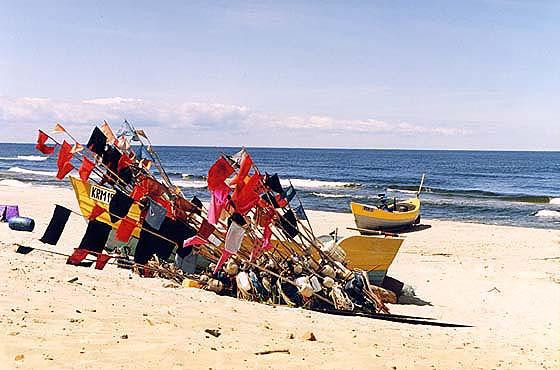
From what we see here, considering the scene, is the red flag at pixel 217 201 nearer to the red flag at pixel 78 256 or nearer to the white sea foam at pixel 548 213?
the red flag at pixel 78 256

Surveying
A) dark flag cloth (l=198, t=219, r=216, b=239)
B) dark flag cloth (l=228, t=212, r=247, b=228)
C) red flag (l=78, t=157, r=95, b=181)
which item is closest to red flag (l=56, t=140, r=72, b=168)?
red flag (l=78, t=157, r=95, b=181)

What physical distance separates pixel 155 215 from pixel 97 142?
258 centimetres

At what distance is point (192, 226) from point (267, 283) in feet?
5.80

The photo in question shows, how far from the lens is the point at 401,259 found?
16.8 metres

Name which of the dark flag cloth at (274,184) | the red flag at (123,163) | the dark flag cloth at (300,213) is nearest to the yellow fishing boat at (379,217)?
the dark flag cloth at (300,213)

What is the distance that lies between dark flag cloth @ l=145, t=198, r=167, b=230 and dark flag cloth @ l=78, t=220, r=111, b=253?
0.87 metres

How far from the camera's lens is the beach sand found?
19.0 feet

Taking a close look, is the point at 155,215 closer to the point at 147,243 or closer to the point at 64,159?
the point at 147,243

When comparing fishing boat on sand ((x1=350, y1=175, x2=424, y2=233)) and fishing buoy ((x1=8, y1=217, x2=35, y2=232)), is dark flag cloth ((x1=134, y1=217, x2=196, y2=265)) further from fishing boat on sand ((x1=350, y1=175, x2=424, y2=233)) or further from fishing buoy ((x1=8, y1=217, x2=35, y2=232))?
fishing boat on sand ((x1=350, y1=175, x2=424, y2=233))

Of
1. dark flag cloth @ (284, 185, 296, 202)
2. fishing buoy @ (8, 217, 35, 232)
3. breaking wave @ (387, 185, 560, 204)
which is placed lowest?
breaking wave @ (387, 185, 560, 204)

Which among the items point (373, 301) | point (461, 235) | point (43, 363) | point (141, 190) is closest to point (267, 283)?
point (373, 301)

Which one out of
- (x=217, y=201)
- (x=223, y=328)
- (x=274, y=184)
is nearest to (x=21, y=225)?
(x=274, y=184)

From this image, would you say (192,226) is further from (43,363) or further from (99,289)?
(43,363)

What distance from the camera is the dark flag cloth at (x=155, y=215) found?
9.29m
